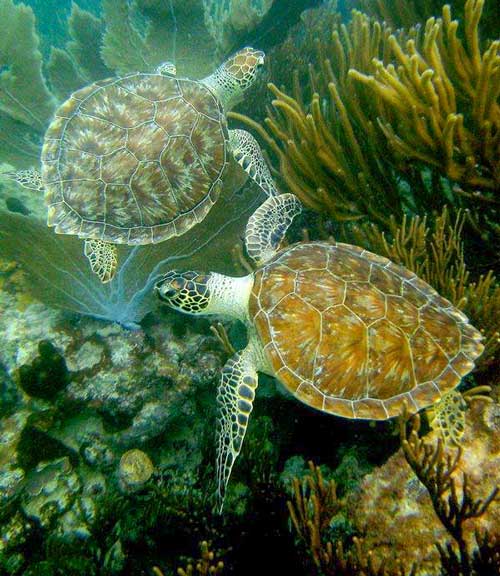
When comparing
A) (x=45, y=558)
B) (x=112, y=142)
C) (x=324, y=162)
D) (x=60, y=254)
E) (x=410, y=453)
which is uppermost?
A: (x=112, y=142)

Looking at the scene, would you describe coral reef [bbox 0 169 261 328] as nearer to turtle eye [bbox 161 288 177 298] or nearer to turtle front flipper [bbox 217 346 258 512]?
turtle eye [bbox 161 288 177 298]

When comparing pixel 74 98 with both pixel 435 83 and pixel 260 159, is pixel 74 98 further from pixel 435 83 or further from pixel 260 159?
pixel 435 83

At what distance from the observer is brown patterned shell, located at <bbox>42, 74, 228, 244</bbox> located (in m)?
3.15

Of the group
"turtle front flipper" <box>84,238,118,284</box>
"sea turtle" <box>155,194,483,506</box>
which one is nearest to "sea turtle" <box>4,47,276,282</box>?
"turtle front flipper" <box>84,238,118,284</box>

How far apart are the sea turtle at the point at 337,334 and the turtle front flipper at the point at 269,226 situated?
0.29 metres

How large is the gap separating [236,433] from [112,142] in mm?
2731

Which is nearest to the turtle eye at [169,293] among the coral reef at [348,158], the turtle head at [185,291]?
the turtle head at [185,291]

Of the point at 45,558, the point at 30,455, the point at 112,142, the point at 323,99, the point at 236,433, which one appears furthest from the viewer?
the point at 323,99

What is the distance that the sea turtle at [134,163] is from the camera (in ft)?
10.3

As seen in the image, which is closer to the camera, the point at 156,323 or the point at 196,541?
the point at 196,541

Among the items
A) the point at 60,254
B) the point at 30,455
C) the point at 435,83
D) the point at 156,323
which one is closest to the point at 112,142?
the point at 60,254

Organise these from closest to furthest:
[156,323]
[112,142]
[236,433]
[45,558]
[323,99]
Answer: [236,433], [45,558], [112,142], [156,323], [323,99]

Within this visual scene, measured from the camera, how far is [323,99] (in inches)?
149

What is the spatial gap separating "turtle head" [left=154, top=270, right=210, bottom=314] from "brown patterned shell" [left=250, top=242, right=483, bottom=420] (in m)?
0.48
